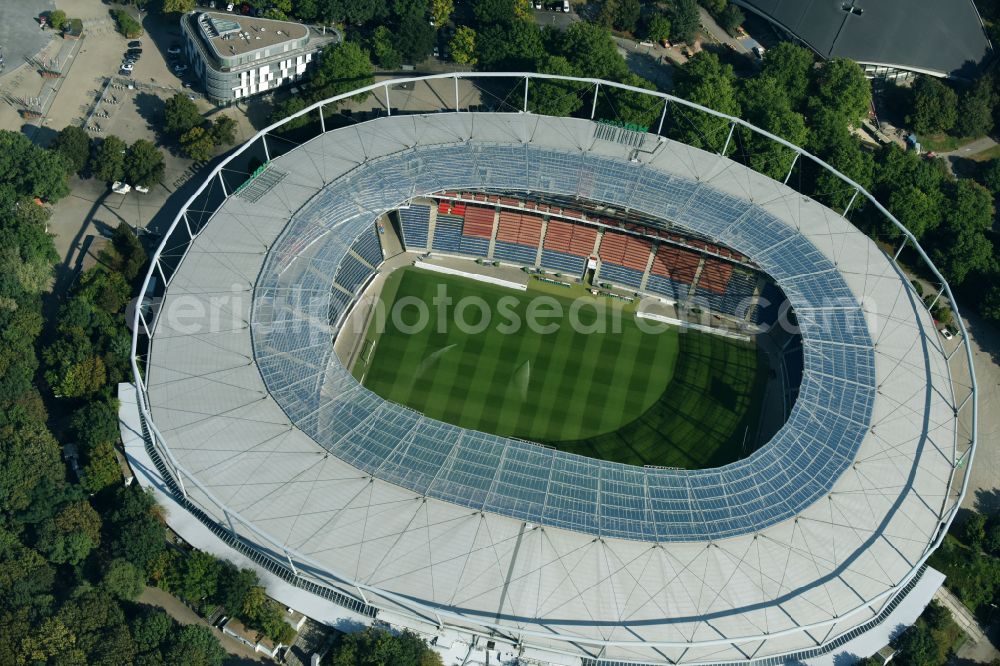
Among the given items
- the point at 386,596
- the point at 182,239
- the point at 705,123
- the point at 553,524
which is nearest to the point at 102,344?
the point at 182,239

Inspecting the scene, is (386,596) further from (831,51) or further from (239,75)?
(831,51)

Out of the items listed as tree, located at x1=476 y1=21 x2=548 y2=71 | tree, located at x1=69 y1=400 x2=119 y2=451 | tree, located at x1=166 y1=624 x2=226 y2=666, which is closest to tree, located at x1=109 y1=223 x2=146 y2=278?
tree, located at x1=69 y1=400 x2=119 y2=451

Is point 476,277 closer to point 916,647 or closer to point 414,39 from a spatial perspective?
point 414,39

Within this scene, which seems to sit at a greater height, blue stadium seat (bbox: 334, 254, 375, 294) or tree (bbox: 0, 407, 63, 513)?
blue stadium seat (bbox: 334, 254, 375, 294)

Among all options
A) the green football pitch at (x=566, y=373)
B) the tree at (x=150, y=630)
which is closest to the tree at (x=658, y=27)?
the green football pitch at (x=566, y=373)

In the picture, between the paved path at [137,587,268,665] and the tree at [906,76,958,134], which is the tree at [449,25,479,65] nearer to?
the tree at [906,76,958,134]

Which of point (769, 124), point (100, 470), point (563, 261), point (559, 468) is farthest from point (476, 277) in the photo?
point (100, 470)
